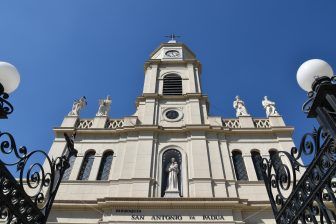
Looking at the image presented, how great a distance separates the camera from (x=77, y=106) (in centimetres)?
2120

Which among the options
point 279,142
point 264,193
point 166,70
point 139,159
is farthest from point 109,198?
point 166,70

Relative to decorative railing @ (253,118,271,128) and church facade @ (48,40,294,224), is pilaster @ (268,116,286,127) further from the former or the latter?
decorative railing @ (253,118,271,128)

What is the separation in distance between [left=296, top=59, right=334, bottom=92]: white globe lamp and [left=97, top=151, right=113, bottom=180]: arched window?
43.4ft

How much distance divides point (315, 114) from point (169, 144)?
44.1ft

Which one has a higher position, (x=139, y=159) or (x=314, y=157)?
(x=139, y=159)

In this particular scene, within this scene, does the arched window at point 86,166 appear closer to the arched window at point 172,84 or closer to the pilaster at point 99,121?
the pilaster at point 99,121

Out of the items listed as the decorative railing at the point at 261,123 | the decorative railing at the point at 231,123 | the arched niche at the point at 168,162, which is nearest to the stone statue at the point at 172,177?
the arched niche at the point at 168,162

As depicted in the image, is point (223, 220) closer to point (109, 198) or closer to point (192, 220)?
point (192, 220)

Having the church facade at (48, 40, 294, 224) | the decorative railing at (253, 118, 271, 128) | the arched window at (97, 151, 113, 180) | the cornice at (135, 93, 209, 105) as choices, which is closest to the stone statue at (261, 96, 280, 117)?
the church facade at (48, 40, 294, 224)

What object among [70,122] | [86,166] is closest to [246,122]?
[86,166]

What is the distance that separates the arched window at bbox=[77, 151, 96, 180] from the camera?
16.5 meters

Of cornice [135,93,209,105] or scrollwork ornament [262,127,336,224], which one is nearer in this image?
Result: scrollwork ornament [262,127,336,224]

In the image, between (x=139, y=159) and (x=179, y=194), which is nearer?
(x=179, y=194)

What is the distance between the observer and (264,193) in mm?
14977
